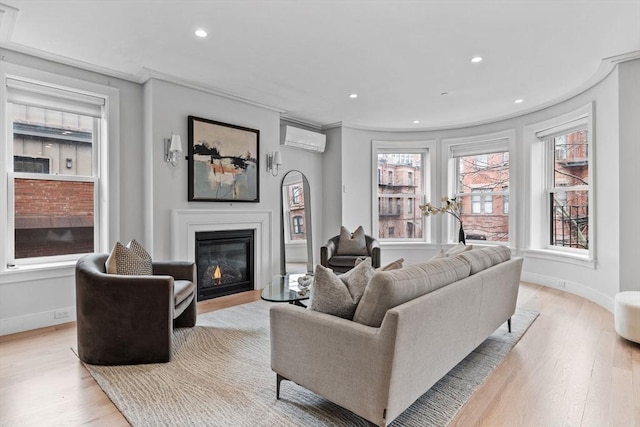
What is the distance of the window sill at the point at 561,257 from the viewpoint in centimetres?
409

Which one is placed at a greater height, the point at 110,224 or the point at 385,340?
the point at 110,224

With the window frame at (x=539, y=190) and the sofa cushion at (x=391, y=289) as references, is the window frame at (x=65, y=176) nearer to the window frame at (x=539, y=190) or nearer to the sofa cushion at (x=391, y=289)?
the sofa cushion at (x=391, y=289)

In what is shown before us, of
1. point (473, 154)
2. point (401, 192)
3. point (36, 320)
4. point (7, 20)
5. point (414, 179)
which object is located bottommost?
point (36, 320)

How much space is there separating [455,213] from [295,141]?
9.88 ft

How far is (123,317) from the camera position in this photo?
2.40 metres

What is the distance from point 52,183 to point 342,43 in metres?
3.12

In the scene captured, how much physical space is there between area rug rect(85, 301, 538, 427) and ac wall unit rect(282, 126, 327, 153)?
322 cm

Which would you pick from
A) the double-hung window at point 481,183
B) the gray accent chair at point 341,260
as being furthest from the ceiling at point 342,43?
the gray accent chair at point 341,260

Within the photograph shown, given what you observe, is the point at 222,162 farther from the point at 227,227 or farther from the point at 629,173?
the point at 629,173

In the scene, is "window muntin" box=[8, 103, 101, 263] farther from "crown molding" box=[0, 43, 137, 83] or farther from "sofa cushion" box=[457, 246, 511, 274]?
"sofa cushion" box=[457, 246, 511, 274]

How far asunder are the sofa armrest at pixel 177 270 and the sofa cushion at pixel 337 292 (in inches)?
67.6

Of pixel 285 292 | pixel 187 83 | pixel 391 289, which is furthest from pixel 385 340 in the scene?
pixel 187 83

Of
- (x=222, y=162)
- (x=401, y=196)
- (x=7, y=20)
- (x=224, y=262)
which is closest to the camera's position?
(x=7, y=20)

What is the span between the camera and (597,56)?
3.22 metres
